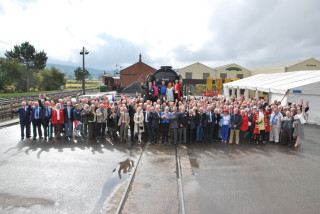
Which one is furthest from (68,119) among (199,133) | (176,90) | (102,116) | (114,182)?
(176,90)

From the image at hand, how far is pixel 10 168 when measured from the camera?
7.16m

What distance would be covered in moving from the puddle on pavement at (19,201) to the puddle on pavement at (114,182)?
1156 millimetres

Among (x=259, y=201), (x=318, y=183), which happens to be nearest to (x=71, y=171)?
(x=259, y=201)

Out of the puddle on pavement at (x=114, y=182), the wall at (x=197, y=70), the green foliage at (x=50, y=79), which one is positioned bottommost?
the puddle on pavement at (x=114, y=182)

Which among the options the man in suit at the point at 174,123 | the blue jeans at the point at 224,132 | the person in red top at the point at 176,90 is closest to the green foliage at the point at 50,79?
the person in red top at the point at 176,90

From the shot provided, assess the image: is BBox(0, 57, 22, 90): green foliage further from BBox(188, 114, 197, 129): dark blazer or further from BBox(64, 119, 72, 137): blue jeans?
BBox(188, 114, 197, 129): dark blazer

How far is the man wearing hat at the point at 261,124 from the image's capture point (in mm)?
10148

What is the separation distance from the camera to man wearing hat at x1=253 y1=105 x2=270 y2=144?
1015cm

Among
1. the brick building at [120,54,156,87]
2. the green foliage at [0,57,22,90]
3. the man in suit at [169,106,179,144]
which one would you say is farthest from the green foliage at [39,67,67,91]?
the man in suit at [169,106,179,144]

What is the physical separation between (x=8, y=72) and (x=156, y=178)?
4889 cm

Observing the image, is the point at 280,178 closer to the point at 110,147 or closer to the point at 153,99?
the point at 110,147

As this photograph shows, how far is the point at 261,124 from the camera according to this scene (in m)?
10.2

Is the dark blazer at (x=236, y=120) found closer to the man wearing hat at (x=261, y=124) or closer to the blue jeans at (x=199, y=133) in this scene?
the man wearing hat at (x=261, y=124)

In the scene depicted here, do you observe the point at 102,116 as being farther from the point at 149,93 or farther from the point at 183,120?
the point at 149,93
